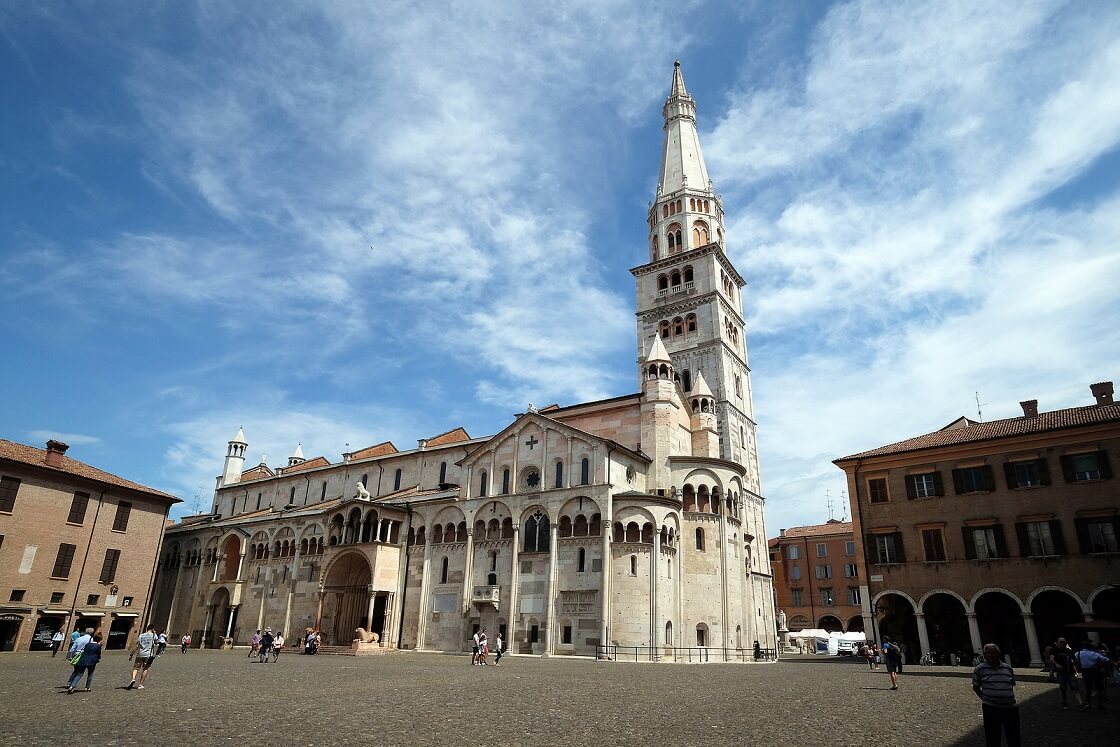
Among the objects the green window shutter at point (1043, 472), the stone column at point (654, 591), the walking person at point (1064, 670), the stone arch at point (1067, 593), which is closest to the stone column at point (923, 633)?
the stone arch at point (1067, 593)

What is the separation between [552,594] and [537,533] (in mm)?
3736

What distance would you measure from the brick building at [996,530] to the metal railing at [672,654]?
23.6 ft

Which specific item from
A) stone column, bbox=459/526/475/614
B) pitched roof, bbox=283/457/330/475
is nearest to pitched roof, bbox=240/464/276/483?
pitched roof, bbox=283/457/330/475

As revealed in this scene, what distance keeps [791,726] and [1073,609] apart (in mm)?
29366

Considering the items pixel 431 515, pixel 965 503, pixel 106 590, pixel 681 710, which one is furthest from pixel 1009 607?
pixel 106 590

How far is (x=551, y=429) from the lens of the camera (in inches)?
1571

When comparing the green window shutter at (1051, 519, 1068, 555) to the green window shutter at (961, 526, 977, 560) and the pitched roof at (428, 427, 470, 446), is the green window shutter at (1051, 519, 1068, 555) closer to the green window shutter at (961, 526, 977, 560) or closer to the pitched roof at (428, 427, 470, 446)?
the green window shutter at (961, 526, 977, 560)

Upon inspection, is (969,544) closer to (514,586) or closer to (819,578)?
(514,586)

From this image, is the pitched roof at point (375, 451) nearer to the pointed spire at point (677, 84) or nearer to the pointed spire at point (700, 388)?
the pointed spire at point (700, 388)

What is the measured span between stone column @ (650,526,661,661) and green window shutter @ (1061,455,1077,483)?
19.9m

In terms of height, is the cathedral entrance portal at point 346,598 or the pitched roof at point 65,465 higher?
the pitched roof at point 65,465

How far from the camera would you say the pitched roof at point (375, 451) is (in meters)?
55.2

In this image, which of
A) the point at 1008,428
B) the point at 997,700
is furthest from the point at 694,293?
the point at 997,700

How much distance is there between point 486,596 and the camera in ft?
123
